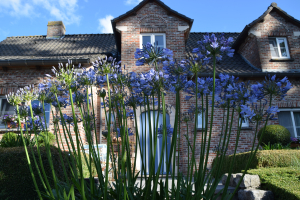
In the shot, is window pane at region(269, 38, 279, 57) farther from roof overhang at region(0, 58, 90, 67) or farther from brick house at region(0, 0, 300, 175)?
roof overhang at region(0, 58, 90, 67)

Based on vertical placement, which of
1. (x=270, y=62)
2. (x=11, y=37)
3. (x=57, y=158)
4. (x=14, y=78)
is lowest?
(x=57, y=158)

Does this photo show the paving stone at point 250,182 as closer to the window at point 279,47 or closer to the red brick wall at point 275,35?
the red brick wall at point 275,35

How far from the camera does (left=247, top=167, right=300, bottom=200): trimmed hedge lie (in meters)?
→ 2.95

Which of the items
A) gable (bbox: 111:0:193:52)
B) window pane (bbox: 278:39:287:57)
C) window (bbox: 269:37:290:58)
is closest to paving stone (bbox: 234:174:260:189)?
gable (bbox: 111:0:193:52)

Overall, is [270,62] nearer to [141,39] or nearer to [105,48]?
[141,39]

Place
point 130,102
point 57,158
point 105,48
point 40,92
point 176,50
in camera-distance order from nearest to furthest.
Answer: point 40,92, point 130,102, point 57,158, point 176,50, point 105,48

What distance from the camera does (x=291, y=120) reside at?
366 inches

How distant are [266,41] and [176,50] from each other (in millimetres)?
4020

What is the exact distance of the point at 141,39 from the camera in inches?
397

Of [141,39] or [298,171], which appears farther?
[141,39]

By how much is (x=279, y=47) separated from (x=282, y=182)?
28.5 feet

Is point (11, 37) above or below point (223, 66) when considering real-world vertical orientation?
above

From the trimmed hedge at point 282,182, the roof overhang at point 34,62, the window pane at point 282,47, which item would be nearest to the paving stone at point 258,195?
the trimmed hedge at point 282,182

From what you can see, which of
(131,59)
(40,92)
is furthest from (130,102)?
(131,59)
